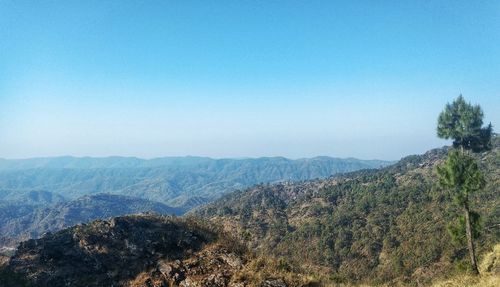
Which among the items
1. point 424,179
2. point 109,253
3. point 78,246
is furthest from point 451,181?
point 424,179

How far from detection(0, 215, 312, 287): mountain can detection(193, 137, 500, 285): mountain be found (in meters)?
41.4

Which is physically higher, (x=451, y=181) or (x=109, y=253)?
(x=451, y=181)

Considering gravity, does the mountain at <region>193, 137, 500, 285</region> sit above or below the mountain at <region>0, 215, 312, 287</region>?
below

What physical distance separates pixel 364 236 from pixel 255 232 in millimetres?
41790

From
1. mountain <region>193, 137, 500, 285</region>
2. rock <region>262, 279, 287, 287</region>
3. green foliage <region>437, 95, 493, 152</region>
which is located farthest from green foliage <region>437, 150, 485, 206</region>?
mountain <region>193, 137, 500, 285</region>

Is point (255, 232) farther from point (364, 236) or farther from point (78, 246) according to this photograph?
point (78, 246)

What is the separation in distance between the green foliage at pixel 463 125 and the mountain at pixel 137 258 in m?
34.7

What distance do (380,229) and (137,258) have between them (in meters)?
102

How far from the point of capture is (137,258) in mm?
24094

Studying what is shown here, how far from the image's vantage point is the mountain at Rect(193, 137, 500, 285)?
85.4m

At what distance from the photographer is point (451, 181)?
28141 millimetres

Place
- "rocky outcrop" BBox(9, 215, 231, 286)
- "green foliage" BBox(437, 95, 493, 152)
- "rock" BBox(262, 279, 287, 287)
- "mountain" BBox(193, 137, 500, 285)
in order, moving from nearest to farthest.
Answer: "rock" BBox(262, 279, 287, 287), "rocky outcrop" BBox(9, 215, 231, 286), "green foliage" BBox(437, 95, 493, 152), "mountain" BBox(193, 137, 500, 285)

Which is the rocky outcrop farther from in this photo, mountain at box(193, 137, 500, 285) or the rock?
mountain at box(193, 137, 500, 285)

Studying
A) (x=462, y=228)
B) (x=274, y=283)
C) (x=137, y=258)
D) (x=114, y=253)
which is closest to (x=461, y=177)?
(x=462, y=228)
